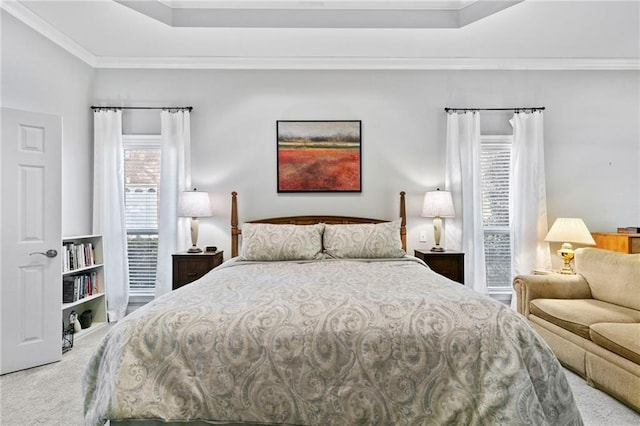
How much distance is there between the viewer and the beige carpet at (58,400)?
79.4 inches

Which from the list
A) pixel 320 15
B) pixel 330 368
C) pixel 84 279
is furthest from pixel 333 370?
pixel 84 279

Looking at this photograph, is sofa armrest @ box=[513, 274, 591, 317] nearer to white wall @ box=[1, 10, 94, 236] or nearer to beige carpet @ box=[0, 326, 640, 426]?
beige carpet @ box=[0, 326, 640, 426]

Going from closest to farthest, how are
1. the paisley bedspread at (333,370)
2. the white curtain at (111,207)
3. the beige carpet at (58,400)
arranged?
the paisley bedspread at (333,370)
the beige carpet at (58,400)
the white curtain at (111,207)

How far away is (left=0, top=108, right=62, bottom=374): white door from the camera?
264 centimetres

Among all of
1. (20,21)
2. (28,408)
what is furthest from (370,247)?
(20,21)

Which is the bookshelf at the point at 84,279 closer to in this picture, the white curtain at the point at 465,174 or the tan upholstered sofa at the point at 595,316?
the white curtain at the point at 465,174

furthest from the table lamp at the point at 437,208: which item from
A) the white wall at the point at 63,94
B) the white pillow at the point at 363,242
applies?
the white wall at the point at 63,94

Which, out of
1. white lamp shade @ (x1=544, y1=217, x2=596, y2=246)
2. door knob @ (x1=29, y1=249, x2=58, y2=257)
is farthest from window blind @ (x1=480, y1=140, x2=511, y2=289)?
door knob @ (x1=29, y1=249, x2=58, y2=257)

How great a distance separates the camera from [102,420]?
4.89ft

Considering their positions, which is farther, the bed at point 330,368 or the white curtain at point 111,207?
the white curtain at point 111,207

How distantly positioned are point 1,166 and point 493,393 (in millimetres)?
3605

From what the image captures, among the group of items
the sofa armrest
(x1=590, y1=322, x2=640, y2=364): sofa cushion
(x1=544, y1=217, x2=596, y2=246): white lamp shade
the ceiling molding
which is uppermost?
the ceiling molding

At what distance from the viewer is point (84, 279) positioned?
3551 mm

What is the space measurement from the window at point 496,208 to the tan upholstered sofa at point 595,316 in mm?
966
